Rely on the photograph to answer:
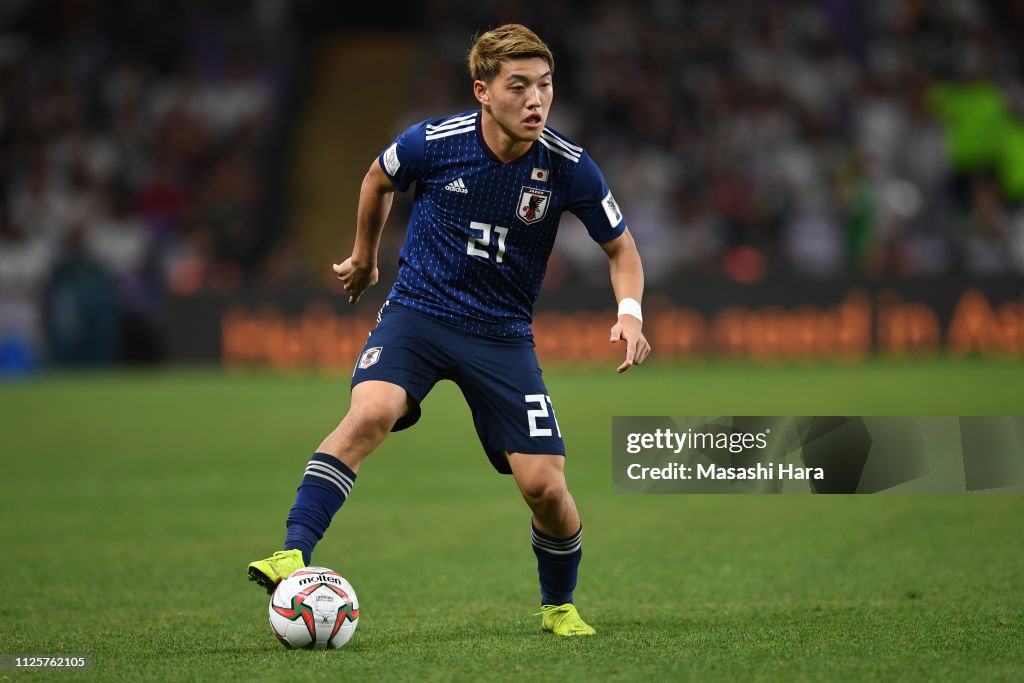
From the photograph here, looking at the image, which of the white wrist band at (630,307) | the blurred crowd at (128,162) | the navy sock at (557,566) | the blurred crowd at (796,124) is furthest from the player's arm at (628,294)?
the blurred crowd at (128,162)

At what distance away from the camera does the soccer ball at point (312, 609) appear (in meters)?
4.69

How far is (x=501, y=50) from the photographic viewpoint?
5129 millimetres

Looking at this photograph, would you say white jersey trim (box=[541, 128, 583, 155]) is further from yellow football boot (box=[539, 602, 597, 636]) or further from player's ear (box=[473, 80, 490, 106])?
yellow football boot (box=[539, 602, 597, 636])

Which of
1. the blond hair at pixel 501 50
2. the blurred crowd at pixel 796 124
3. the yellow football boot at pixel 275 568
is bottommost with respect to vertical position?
the yellow football boot at pixel 275 568

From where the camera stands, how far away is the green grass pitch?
4637 mm

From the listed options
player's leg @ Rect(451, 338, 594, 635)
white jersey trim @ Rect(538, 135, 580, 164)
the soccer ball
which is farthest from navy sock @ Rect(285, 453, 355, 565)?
white jersey trim @ Rect(538, 135, 580, 164)

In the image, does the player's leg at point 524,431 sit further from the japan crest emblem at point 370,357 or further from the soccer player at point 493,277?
the japan crest emblem at point 370,357

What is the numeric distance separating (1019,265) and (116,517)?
496 inches

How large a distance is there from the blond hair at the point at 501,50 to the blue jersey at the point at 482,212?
0.71ft

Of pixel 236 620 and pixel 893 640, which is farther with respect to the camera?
pixel 236 620

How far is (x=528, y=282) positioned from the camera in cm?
540

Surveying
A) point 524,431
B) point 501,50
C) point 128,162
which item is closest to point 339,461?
point 524,431

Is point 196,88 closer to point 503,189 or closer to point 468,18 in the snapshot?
point 468,18

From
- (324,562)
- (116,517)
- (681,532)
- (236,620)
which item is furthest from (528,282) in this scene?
(116,517)
